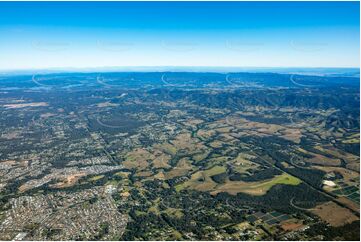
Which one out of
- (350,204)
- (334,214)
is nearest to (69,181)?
(334,214)

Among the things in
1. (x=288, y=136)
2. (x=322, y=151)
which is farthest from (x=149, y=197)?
(x=288, y=136)

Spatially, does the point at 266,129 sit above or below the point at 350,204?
below

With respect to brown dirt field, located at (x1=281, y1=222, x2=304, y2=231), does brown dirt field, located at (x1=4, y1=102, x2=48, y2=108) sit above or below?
below

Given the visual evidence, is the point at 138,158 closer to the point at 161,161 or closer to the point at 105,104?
the point at 161,161

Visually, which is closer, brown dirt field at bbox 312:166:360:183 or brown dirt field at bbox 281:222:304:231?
brown dirt field at bbox 281:222:304:231

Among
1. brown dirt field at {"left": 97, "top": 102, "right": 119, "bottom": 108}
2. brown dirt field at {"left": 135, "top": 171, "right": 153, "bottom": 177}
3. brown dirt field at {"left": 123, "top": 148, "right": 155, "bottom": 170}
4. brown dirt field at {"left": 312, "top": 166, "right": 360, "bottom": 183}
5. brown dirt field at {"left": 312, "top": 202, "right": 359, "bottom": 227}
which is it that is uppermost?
brown dirt field at {"left": 312, "top": 202, "right": 359, "bottom": 227}

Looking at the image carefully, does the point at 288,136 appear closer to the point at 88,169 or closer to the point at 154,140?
the point at 154,140

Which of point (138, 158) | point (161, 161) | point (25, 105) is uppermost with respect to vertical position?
point (161, 161)

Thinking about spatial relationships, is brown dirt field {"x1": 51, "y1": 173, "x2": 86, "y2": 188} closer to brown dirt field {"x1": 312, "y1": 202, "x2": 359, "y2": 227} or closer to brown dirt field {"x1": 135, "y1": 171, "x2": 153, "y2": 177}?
brown dirt field {"x1": 135, "y1": 171, "x2": 153, "y2": 177}

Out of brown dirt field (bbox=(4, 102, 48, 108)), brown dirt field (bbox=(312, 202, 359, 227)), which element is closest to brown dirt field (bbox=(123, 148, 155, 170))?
brown dirt field (bbox=(312, 202, 359, 227))
